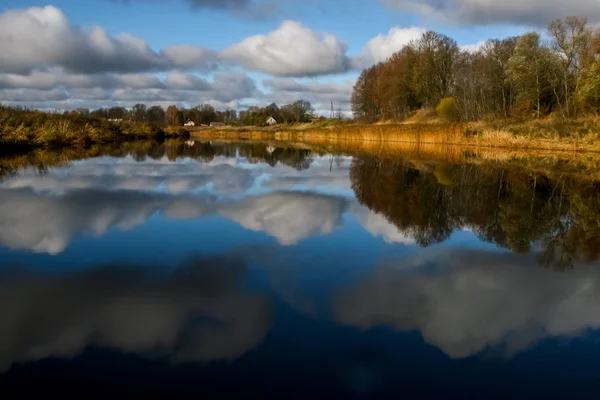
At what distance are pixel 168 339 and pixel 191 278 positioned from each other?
4.68 ft

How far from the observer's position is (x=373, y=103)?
63.7 m

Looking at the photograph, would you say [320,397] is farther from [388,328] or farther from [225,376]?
[388,328]

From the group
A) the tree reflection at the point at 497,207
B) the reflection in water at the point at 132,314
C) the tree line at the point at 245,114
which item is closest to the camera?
the reflection in water at the point at 132,314

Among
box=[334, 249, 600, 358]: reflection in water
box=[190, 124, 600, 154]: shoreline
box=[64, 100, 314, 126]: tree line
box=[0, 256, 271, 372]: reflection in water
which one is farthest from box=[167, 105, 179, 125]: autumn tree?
box=[334, 249, 600, 358]: reflection in water

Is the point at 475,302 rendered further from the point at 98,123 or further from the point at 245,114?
the point at 245,114

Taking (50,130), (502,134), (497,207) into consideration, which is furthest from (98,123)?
(497,207)

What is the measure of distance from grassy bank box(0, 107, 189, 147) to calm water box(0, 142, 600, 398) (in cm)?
1255

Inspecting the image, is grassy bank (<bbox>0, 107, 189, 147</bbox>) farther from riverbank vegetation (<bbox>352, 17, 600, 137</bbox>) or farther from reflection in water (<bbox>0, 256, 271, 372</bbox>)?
riverbank vegetation (<bbox>352, 17, 600, 137</bbox>)

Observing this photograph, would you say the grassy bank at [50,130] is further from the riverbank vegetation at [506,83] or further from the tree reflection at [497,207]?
the riverbank vegetation at [506,83]

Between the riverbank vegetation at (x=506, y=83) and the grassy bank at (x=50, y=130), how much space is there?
24.7 m

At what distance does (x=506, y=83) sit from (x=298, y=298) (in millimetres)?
38693

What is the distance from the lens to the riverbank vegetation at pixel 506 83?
2933cm

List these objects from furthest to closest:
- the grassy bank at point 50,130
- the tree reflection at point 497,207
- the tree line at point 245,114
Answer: the tree line at point 245,114 → the grassy bank at point 50,130 → the tree reflection at point 497,207

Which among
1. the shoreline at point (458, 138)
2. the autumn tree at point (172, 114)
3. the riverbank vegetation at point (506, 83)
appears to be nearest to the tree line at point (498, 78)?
the riverbank vegetation at point (506, 83)
